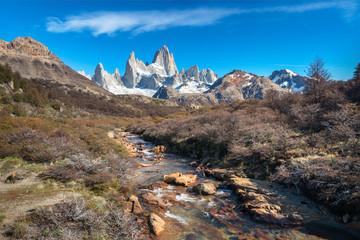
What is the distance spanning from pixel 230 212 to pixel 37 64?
198 meters

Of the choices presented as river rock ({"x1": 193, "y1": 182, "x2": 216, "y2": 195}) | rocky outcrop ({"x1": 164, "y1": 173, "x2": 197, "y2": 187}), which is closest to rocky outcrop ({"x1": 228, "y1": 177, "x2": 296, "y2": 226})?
river rock ({"x1": 193, "y1": 182, "x2": 216, "y2": 195})

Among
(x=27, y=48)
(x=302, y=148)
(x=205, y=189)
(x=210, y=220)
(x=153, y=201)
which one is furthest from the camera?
(x=27, y=48)

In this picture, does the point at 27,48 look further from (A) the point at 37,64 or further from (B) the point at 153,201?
(B) the point at 153,201

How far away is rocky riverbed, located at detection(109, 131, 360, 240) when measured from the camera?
6543 millimetres

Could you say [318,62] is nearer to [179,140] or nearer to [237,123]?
[237,123]

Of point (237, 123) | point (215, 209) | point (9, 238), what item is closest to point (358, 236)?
point (215, 209)

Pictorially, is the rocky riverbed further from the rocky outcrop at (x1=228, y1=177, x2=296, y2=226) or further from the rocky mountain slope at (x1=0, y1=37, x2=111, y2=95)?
the rocky mountain slope at (x1=0, y1=37, x2=111, y2=95)

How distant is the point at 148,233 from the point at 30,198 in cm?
471

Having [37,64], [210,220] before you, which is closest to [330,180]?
[210,220]

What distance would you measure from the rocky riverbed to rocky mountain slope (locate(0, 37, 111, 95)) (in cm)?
12281

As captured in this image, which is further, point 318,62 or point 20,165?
point 318,62

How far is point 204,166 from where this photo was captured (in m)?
16.1

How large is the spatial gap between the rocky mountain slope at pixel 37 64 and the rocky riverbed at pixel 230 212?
122813mm

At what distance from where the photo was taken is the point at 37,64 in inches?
5994
